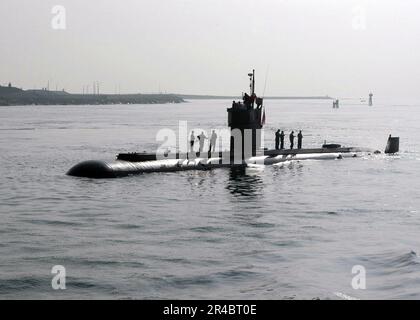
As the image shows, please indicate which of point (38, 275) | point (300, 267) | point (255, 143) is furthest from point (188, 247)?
point (255, 143)

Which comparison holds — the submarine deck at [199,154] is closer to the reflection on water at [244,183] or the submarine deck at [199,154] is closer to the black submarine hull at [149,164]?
the black submarine hull at [149,164]

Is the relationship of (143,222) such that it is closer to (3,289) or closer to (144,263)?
(144,263)

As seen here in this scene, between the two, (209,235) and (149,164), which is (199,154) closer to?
(149,164)

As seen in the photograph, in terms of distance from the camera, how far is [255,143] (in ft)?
156

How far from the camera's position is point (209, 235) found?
23.6 meters

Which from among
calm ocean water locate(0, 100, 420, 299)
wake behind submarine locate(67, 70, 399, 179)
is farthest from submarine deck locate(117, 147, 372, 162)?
calm ocean water locate(0, 100, 420, 299)

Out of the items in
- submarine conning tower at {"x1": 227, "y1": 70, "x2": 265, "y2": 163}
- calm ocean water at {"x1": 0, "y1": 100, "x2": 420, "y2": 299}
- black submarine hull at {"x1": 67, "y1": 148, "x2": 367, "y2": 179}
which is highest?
submarine conning tower at {"x1": 227, "y1": 70, "x2": 265, "y2": 163}

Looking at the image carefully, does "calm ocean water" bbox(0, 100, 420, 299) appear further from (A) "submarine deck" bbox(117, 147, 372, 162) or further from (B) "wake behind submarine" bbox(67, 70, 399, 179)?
(A) "submarine deck" bbox(117, 147, 372, 162)

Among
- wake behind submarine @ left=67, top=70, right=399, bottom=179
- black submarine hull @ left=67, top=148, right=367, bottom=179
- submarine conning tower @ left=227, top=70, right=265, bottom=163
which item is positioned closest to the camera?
black submarine hull @ left=67, top=148, right=367, bottom=179

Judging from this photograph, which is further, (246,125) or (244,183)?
(246,125)

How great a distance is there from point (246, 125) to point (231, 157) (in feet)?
9.21

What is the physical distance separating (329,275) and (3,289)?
31.4 feet

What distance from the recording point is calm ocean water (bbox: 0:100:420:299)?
1748cm

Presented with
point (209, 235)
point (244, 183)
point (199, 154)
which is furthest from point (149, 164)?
point (209, 235)
